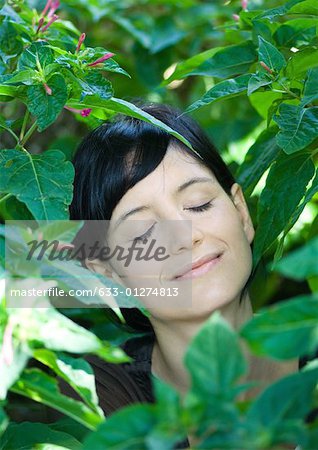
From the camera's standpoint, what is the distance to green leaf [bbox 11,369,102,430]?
0.74 meters

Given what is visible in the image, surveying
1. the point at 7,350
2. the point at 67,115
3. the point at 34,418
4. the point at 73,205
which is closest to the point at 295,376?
the point at 7,350

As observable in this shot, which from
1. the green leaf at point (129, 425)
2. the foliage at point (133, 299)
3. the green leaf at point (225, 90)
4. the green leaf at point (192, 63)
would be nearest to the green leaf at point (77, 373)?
the foliage at point (133, 299)

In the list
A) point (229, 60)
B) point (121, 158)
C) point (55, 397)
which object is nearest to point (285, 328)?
point (55, 397)

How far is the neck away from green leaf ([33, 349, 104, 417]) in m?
0.41

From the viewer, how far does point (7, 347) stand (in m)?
0.72

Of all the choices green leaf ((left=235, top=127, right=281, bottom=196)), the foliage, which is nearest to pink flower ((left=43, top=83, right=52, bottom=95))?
the foliage

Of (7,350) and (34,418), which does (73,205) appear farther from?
(7,350)

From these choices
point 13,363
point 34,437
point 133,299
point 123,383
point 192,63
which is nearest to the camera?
point 13,363

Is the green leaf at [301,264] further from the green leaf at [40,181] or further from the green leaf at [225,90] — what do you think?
the green leaf at [225,90]

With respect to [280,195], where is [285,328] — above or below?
above

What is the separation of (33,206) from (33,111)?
0.13 m

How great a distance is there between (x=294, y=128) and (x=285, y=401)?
23.0 inches

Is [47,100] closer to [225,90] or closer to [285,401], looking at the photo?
[225,90]

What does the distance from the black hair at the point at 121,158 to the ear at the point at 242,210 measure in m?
0.01
